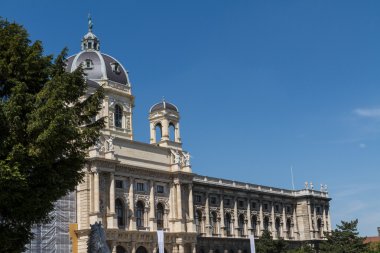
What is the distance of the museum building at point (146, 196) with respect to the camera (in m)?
61.1

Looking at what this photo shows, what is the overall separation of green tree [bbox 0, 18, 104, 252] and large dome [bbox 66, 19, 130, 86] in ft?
136

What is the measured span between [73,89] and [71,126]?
7.32ft

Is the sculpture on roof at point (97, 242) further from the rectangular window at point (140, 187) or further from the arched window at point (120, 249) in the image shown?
the rectangular window at point (140, 187)

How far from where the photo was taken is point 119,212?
6397 cm

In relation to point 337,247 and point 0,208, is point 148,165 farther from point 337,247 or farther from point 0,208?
point 0,208

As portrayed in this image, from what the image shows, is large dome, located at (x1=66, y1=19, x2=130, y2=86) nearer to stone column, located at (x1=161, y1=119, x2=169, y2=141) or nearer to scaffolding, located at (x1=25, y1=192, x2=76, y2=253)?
stone column, located at (x1=161, y1=119, x2=169, y2=141)

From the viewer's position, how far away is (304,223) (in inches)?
3612

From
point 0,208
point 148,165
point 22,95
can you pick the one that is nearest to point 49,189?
point 0,208

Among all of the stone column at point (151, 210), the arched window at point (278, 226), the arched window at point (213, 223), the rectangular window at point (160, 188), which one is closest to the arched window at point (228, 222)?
the arched window at point (213, 223)

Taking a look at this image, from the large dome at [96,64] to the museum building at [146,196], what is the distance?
0.38 feet

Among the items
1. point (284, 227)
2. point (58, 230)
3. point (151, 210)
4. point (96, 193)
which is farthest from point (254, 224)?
point (58, 230)

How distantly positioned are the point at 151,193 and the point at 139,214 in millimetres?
2699

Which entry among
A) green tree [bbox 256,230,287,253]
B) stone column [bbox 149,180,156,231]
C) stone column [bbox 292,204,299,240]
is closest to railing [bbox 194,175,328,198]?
stone column [bbox 292,204,299,240]

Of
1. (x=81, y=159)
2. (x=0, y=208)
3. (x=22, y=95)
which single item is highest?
(x=22, y=95)
